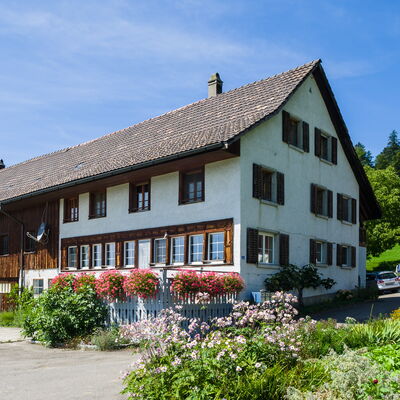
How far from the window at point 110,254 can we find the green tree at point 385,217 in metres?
24.2

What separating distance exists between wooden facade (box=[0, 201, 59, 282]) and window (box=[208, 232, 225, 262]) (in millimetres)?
9585

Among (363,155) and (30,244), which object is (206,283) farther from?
(363,155)

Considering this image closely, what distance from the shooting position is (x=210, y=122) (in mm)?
21828

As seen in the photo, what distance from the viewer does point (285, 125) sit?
2191 centimetres

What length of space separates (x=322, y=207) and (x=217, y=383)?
18835mm

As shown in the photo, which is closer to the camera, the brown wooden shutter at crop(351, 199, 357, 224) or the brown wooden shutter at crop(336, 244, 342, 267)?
the brown wooden shutter at crop(336, 244, 342, 267)

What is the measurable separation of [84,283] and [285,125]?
32.8 feet

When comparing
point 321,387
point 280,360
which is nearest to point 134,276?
point 280,360

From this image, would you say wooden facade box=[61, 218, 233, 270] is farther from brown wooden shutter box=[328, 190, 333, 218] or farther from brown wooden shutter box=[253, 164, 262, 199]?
brown wooden shutter box=[328, 190, 333, 218]

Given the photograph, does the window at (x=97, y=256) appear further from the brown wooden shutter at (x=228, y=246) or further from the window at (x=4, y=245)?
the window at (x=4, y=245)

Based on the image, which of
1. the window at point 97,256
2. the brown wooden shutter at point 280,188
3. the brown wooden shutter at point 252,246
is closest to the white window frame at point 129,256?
the window at point 97,256

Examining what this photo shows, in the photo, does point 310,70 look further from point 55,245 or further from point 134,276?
point 55,245

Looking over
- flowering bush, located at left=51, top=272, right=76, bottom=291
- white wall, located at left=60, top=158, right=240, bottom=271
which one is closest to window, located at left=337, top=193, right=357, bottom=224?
white wall, located at left=60, top=158, right=240, bottom=271

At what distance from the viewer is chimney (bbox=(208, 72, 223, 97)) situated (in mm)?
27328
